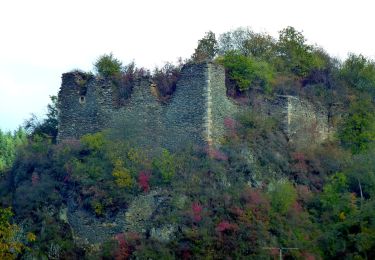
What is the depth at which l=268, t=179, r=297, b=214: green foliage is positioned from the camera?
98.1 feet

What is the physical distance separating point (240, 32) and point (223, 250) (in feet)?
48.6

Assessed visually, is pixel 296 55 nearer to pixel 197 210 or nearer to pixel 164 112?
pixel 164 112

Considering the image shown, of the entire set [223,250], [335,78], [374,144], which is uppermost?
[335,78]

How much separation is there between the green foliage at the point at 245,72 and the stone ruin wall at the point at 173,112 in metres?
1.02

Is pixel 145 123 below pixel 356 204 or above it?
above

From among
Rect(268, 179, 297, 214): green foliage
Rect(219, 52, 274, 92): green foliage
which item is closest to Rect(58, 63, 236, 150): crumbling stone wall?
Rect(219, 52, 274, 92): green foliage

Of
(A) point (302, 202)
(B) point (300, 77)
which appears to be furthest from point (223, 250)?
(B) point (300, 77)

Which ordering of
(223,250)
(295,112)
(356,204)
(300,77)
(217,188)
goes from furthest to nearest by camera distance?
(300,77) → (295,112) → (356,204) → (217,188) → (223,250)

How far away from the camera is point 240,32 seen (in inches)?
1560

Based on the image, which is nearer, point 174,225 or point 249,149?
point 174,225

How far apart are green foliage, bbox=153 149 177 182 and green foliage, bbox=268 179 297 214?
142 inches

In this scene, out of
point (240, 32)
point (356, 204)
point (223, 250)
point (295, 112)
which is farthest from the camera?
point (240, 32)

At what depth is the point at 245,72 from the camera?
110 feet

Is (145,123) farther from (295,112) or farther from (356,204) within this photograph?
(356,204)
